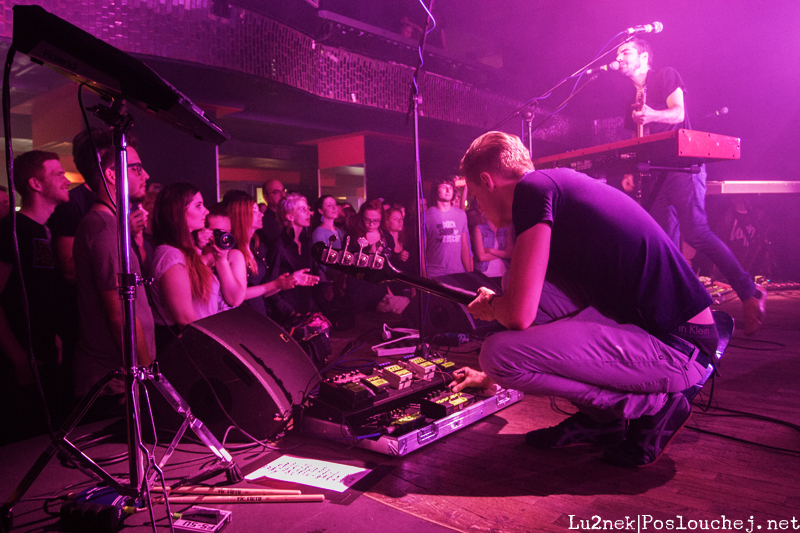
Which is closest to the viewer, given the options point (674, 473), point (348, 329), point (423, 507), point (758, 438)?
point (423, 507)

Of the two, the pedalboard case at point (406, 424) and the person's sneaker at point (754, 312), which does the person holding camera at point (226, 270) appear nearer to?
the pedalboard case at point (406, 424)

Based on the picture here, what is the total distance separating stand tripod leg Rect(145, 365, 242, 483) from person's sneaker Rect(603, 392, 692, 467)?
54.2 inches

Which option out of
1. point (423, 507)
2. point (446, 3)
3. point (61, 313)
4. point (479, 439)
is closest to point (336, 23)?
point (446, 3)

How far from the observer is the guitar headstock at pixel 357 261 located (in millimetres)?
2219

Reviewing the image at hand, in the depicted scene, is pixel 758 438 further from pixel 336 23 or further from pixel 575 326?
pixel 336 23

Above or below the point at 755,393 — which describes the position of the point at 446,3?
above

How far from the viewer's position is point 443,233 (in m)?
4.96

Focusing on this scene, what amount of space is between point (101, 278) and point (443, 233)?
338 cm

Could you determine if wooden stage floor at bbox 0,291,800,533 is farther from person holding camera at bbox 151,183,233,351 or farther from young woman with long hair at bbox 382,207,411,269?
young woman with long hair at bbox 382,207,411,269

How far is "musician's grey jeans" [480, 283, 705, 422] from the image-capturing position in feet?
5.63

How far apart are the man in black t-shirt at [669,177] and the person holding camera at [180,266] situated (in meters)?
3.09

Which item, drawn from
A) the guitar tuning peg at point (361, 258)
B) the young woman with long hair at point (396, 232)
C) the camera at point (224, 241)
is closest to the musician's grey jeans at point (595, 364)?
the guitar tuning peg at point (361, 258)

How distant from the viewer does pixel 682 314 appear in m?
1.75

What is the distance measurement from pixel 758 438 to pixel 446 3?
8.20 m
